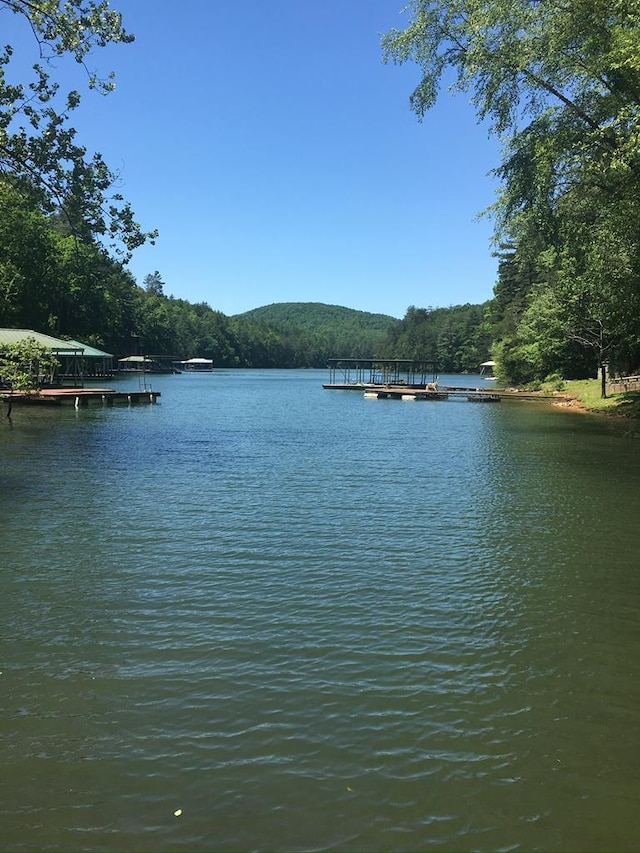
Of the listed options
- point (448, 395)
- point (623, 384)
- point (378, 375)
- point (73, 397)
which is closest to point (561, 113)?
point (623, 384)

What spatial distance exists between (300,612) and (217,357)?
19506cm

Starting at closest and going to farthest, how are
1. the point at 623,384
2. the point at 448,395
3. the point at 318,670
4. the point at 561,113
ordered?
1. the point at 318,670
2. the point at 561,113
3. the point at 623,384
4. the point at 448,395

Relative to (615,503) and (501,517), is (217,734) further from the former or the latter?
(615,503)

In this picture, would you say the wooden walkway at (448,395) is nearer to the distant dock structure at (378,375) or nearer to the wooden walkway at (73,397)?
the distant dock structure at (378,375)

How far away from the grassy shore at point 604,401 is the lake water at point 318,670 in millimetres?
23367

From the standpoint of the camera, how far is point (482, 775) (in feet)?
15.4

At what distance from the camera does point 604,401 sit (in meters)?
42.0

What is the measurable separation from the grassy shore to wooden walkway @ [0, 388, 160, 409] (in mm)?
33358

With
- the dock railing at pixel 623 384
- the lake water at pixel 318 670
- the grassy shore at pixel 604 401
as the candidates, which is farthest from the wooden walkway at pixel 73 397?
the dock railing at pixel 623 384

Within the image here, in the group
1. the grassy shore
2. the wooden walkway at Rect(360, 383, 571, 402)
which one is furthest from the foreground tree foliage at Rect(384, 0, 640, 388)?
the wooden walkway at Rect(360, 383, 571, 402)

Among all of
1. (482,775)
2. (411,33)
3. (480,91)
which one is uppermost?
(411,33)

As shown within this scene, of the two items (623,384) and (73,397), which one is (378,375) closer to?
(623,384)

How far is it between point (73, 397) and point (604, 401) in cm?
3690

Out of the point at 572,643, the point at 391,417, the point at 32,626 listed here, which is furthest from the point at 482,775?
the point at 391,417
